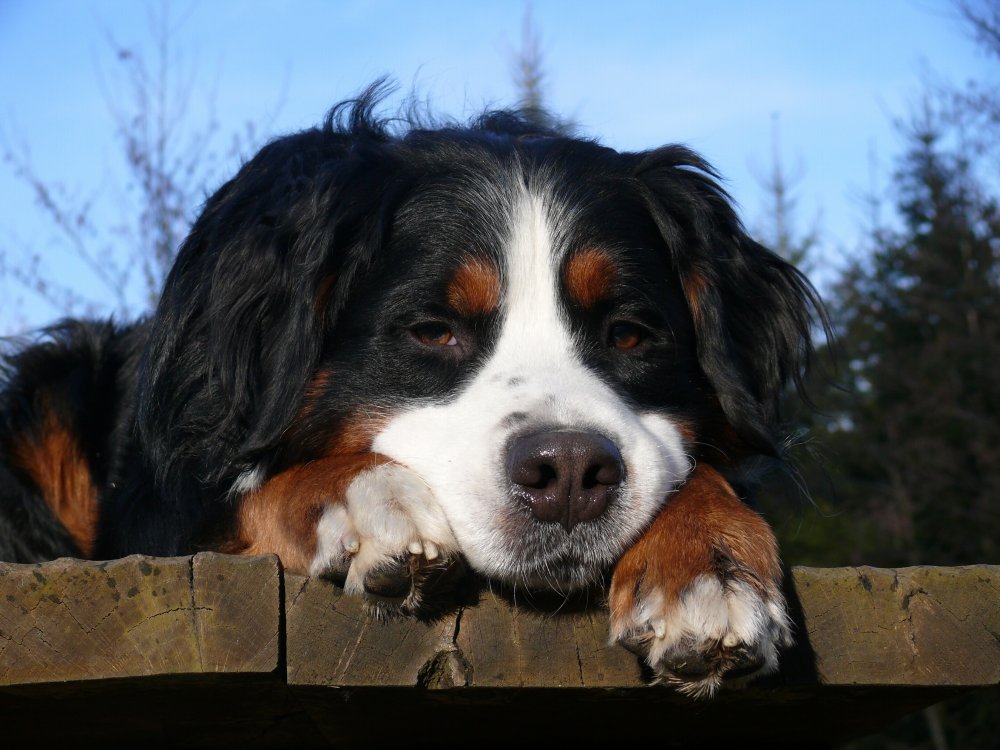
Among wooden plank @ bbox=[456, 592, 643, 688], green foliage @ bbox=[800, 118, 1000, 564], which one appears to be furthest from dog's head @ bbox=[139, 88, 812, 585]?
green foliage @ bbox=[800, 118, 1000, 564]

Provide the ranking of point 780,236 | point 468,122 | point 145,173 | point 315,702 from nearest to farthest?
point 315,702, point 468,122, point 145,173, point 780,236

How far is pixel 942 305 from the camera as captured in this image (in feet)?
50.6

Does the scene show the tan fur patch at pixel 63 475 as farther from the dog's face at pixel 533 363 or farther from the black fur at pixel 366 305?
Result: the dog's face at pixel 533 363

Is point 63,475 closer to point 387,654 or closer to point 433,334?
point 433,334

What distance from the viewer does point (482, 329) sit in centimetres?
295

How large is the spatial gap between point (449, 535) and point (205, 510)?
95cm

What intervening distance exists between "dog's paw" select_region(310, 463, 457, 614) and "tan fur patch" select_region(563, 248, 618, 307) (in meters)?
0.81

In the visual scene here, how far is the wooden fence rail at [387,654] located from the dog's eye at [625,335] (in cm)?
93

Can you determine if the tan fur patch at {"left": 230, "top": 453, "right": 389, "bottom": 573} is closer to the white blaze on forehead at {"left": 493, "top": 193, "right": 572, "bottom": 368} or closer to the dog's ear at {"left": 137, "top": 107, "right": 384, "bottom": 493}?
the dog's ear at {"left": 137, "top": 107, "right": 384, "bottom": 493}

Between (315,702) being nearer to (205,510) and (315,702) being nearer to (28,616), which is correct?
(28,616)

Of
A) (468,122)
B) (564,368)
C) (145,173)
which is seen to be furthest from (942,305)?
(564,368)

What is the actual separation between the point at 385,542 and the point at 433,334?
859 mm

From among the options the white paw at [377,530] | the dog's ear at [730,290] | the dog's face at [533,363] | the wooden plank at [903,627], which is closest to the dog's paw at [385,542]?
the white paw at [377,530]

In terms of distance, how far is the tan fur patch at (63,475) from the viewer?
4117 millimetres
